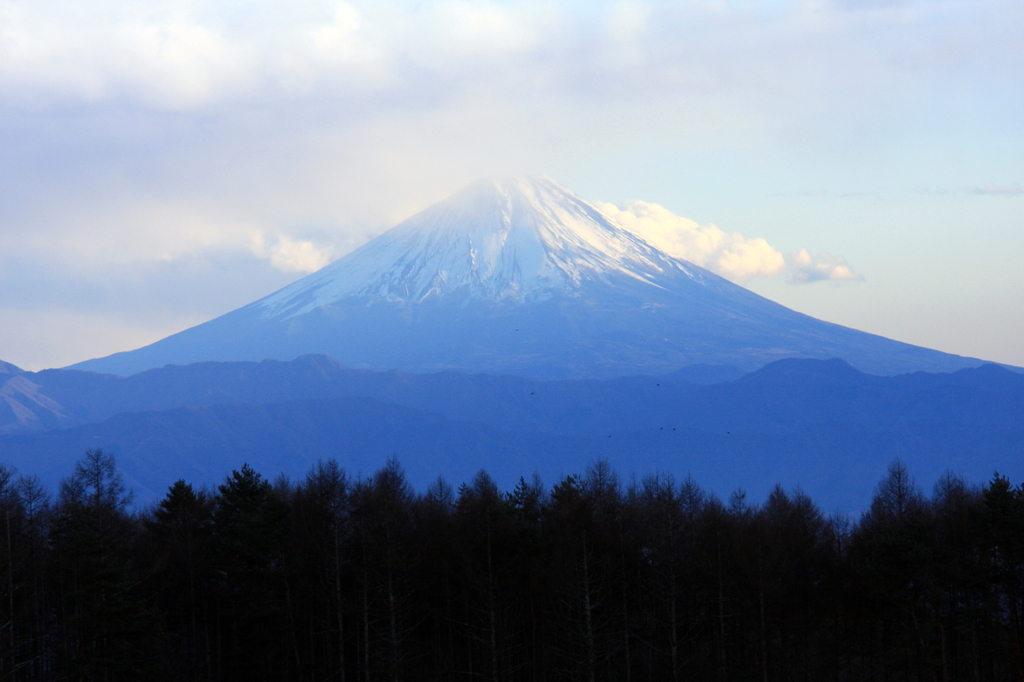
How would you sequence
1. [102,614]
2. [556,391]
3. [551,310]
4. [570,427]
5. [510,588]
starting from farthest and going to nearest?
[570,427] → [556,391] → [551,310] → [510,588] → [102,614]

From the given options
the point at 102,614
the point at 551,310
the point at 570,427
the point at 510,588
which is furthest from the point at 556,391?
the point at 102,614

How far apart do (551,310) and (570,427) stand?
22.3 m

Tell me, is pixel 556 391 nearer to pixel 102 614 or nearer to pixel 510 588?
pixel 510 588

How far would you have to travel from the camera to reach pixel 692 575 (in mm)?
31859

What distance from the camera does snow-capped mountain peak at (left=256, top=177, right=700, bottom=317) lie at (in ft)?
598

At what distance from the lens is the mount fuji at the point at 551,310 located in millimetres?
176750

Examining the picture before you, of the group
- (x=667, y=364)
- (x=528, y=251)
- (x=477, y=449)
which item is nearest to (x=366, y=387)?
(x=477, y=449)

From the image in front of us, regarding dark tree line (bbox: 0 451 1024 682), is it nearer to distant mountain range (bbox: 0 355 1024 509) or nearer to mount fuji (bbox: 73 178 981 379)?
distant mountain range (bbox: 0 355 1024 509)

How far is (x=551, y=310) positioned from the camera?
17925 centimetres

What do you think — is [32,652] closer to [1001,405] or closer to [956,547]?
[956,547]

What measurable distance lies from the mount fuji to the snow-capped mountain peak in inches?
9.1

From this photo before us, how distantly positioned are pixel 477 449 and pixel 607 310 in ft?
110

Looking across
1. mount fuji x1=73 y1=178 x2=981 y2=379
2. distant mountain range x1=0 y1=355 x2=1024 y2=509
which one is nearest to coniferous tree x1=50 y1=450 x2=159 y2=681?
distant mountain range x1=0 y1=355 x2=1024 y2=509

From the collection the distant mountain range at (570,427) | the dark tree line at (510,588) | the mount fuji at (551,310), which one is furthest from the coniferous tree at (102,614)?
the mount fuji at (551,310)
